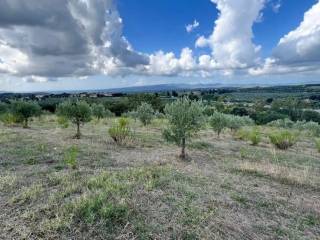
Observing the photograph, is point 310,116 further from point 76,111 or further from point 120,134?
point 76,111

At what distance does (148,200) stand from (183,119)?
8.31 metres

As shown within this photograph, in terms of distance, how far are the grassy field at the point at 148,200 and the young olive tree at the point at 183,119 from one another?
8.14 feet

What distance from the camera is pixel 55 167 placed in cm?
1100

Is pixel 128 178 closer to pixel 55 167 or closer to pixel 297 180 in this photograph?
pixel 55 167

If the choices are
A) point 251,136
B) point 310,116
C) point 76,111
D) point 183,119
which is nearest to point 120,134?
point 76,111

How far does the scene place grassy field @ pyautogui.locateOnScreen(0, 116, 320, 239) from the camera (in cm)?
614

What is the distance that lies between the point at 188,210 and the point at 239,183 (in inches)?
159

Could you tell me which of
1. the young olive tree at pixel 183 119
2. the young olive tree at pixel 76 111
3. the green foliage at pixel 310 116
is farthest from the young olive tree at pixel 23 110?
the green foliage at pixel 310 116

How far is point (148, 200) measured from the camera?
7641 millimetres

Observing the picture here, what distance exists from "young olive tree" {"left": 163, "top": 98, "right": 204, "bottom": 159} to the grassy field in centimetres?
248

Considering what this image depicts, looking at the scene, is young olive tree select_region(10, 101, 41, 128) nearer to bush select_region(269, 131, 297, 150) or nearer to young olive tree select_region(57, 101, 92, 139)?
young olive tree select_region(57, 101, 92, 139)

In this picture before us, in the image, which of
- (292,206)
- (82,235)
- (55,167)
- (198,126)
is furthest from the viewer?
(198,126)

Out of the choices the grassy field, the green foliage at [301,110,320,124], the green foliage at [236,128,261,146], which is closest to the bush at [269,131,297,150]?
the green foliage at [236,128,261,146]

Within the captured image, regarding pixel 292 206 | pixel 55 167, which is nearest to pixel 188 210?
pixel 292 206
